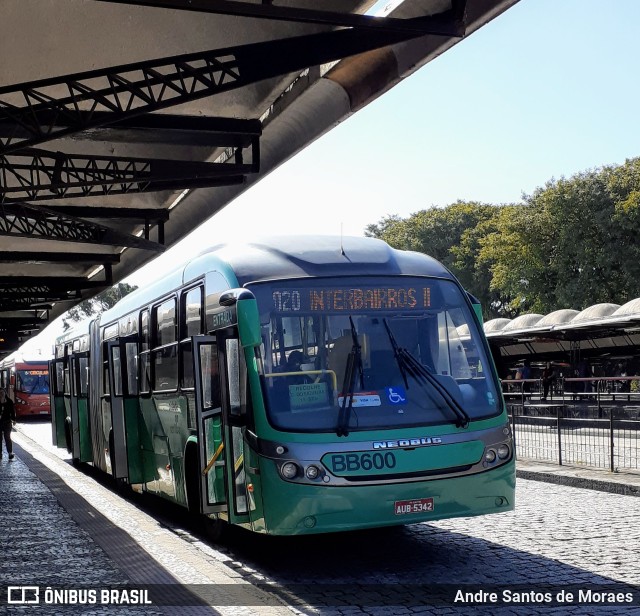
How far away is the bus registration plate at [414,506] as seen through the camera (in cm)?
841

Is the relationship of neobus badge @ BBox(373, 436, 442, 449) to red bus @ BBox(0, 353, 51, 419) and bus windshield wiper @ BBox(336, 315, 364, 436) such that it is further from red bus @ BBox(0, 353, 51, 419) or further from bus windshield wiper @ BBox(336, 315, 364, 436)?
red bus @ BBox(0, 353, 51, 419)

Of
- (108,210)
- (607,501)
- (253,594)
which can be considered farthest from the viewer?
(108,210)

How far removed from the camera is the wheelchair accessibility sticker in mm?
8688

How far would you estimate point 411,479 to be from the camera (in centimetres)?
845

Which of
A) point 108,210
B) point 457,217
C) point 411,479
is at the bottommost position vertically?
point 411,479

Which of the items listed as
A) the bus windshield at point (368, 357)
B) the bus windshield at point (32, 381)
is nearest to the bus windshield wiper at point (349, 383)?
the bus windshield at point (368, 357)

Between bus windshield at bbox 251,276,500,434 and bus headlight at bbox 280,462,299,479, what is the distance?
11.3 inches

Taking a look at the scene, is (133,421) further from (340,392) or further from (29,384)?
(29,384)

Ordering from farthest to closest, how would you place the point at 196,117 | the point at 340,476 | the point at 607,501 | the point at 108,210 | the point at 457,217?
the point at 457,217 < the point at 108,210 < the point at 196,117 < the point at 607,501 < the point at 340,476

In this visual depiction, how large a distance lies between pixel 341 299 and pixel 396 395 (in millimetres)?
949

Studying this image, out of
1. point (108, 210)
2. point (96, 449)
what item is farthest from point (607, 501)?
point (108, 210)

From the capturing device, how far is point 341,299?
9008mm

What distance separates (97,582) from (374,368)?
2722 mm

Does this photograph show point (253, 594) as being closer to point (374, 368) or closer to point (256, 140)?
point (374, 368)
